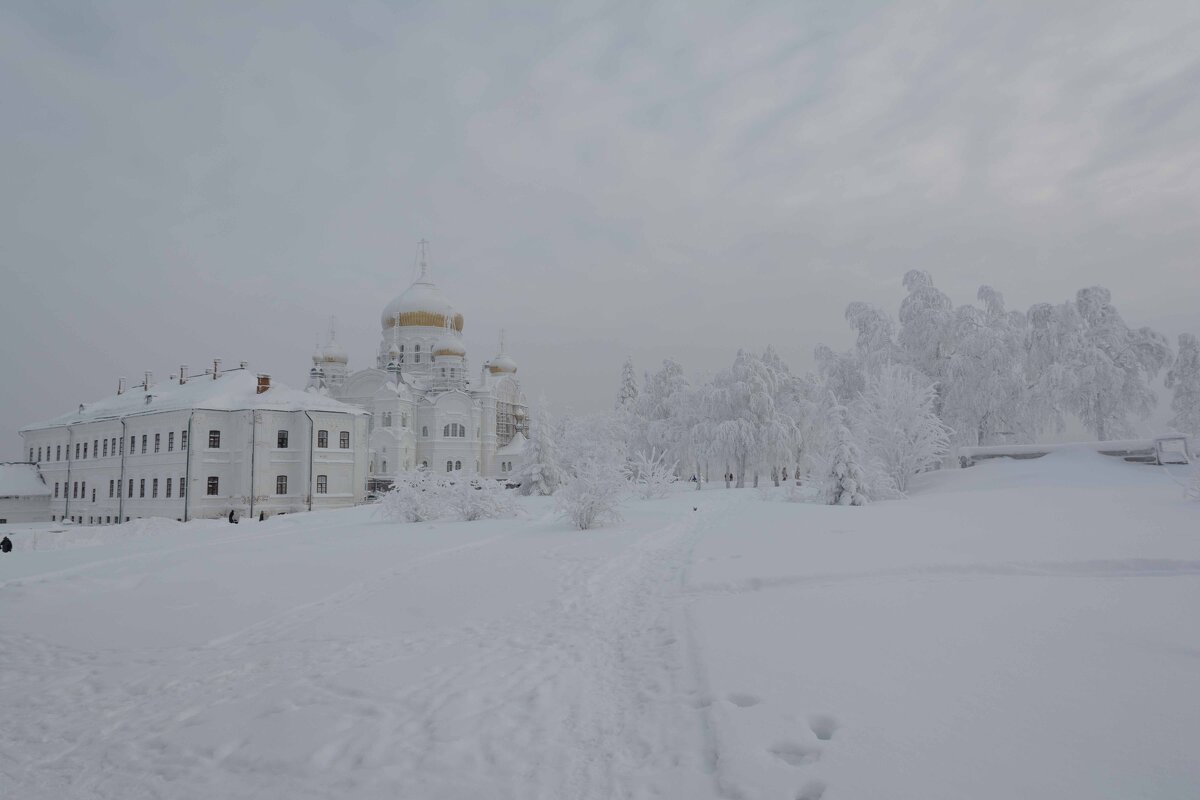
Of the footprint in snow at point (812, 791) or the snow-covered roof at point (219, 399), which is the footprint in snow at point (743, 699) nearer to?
the footprint in snow at point (812, 791)

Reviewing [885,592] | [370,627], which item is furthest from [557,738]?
[885,592]

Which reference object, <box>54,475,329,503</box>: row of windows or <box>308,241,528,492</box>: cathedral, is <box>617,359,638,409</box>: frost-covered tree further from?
<box>54,475,329,503</box>: row of windows

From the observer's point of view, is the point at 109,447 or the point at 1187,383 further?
the point at 109,447

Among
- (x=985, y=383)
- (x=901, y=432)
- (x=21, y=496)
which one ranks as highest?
(x=985, y=383)

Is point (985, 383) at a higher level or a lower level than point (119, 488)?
higher

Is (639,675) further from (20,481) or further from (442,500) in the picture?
(20,481)

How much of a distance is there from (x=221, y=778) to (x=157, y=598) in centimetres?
583

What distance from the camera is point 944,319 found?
2959 cm

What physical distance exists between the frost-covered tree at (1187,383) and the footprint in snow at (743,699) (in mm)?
32985

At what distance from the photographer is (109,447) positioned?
4016 cm

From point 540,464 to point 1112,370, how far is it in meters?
26.1

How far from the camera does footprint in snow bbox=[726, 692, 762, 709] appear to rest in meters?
4.10

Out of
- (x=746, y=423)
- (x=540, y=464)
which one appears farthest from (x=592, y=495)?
(x=746, y=423)

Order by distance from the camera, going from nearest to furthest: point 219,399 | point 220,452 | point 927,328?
point 927,328 < point 220,452 < point 219,399
